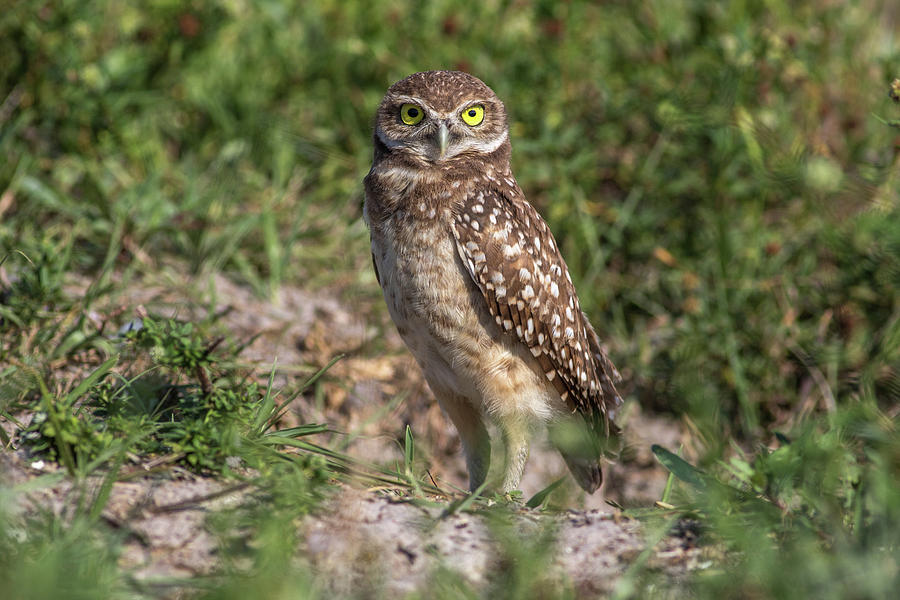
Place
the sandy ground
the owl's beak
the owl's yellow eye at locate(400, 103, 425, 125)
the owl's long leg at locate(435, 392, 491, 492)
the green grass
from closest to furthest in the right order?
the sandy ground < the owl's beak < the owl's yellow eye at locate(400, 103, 425, 125) < the owl's long leg at locate(435, 392, 491, 492) < the green grass

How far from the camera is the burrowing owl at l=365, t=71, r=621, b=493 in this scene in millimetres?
3596

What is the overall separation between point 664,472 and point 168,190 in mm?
3262

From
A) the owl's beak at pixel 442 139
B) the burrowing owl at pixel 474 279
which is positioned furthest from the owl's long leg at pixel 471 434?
the owl's beak at pixel 442 139

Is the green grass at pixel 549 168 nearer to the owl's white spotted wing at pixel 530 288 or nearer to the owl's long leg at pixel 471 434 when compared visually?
the owl's white spotted wing at pixel 530 288

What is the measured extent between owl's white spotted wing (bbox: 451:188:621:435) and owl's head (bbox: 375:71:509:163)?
0.87 ft

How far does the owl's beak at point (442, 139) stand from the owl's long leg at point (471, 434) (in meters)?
1.03

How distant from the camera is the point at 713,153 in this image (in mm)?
5367

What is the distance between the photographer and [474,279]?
3.60 m

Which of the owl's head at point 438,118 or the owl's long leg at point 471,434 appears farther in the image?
the owl's long leg at point 471,434

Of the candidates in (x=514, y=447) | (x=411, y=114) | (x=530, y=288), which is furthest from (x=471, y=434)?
(x=411, y=114)

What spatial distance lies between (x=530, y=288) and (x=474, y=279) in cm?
28

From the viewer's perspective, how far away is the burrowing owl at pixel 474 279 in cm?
360

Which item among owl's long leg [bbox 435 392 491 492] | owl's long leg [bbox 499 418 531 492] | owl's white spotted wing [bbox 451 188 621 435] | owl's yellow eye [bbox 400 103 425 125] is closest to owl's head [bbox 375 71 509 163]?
owl's yellow eye [bbox 400 103 425 125]

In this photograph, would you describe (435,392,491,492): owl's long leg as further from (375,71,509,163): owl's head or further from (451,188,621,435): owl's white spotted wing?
(375,71,509,163): owl's head
